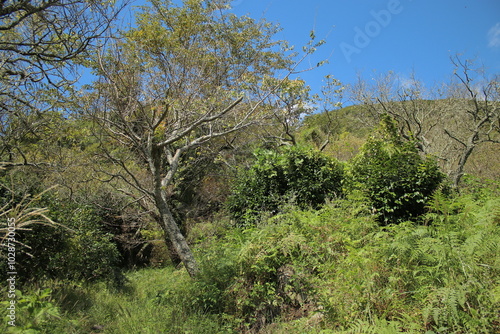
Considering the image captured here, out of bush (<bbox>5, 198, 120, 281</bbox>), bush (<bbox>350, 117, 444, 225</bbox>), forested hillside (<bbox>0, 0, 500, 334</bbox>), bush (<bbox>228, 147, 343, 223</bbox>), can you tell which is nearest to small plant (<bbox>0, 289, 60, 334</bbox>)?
forested hillside (<bbox>0, 0, 500, 334</bbox>)

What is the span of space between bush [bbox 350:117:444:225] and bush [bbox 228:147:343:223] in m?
0.82

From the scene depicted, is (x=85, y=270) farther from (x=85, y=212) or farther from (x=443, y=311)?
(x=443, y=311)

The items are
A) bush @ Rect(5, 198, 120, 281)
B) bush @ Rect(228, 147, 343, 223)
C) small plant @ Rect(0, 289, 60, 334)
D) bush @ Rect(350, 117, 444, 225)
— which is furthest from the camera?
bush @ Rect(228, 147, 343, 223)

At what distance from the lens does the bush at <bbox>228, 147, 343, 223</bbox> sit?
21.2 feet

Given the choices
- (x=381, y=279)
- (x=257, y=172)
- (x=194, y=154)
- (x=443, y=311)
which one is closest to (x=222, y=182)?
(x=194, y=154)

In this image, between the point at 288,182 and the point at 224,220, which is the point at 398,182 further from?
the point at 224,220

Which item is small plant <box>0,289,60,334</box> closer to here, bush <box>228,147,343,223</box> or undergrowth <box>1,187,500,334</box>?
undergrowth <box>1,187,500,334</box>

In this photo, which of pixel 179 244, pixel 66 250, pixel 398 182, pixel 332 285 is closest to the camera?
Result: pixel 332 285

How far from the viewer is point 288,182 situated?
6.68 meters

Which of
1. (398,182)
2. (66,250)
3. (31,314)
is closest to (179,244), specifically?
(66,250)

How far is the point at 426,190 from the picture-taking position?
17.9ft

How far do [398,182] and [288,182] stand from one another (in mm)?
2246

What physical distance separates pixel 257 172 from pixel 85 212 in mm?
4662

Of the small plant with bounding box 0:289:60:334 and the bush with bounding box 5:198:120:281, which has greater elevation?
the bush with bounding box 5:198:120:281
